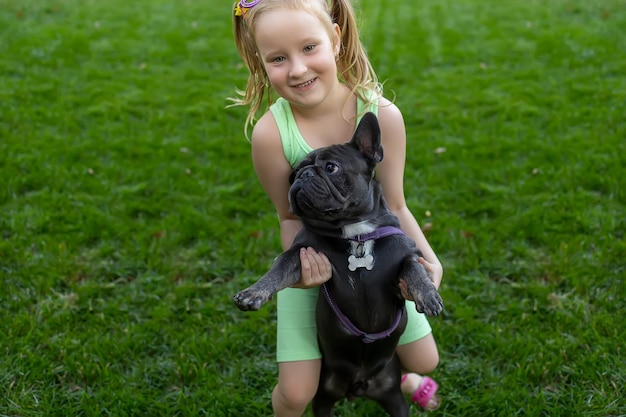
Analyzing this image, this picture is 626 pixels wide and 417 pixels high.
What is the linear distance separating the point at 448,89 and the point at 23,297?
244 inches

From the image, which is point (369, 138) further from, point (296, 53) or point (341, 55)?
point (341, 55)

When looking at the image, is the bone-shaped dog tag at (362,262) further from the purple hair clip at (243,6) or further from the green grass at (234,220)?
the green grass at (234,220)

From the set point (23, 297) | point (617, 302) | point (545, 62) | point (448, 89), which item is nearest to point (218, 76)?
point (448, 89)

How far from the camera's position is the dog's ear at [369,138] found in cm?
304

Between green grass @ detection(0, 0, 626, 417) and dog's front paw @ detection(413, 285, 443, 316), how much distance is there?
5.15 feet

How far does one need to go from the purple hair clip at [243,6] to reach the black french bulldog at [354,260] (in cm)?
84

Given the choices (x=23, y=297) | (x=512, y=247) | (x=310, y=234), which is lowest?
(x=512, y=247)

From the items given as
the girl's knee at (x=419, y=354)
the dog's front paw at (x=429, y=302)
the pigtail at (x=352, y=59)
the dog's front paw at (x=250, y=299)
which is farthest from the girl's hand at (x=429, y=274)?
the pigtail at (x=352, y=59)

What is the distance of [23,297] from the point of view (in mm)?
5180

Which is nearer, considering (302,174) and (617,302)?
(302,174)

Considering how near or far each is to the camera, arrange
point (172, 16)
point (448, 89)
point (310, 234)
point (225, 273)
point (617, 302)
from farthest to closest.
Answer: point (172, 16)
point (448, 89)
point (225, 273)
point (617, 302)
point (310, 234)

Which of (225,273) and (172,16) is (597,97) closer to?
(225,273)

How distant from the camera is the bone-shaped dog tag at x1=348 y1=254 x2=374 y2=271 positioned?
10.2ft

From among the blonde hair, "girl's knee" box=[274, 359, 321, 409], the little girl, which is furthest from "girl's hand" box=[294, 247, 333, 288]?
the blonde hair
